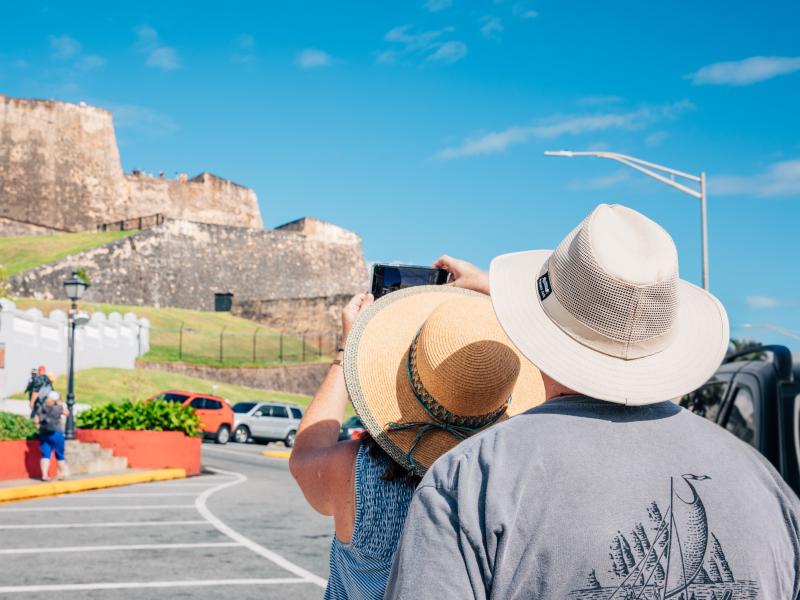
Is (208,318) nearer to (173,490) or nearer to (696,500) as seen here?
(173,490)

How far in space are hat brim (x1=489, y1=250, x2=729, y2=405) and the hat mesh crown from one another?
6 cm

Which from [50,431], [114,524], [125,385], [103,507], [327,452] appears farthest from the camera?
[125,385]

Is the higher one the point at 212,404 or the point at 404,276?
the point at 404,276

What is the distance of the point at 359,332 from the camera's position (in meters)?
2.49

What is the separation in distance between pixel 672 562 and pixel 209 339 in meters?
50.5

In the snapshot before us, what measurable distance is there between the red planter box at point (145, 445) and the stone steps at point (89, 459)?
1.47ft

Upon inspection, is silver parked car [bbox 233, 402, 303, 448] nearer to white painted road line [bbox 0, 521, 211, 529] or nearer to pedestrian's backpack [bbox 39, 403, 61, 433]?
pedestrian's backpack [bbox 39, 403, 61, 433]

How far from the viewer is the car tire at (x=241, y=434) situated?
30266mm

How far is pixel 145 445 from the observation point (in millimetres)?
18203

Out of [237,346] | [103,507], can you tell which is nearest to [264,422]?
[103,507]

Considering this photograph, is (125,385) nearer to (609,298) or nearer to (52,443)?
(52,443)

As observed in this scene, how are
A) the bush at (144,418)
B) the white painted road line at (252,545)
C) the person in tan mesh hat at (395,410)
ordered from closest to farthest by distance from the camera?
the person in tan mesh hat at (395,410), the white painted road line at (252,545), the bush at (144,418)

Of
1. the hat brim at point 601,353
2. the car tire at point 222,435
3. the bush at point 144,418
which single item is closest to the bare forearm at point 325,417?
the hat brim at point 601,353

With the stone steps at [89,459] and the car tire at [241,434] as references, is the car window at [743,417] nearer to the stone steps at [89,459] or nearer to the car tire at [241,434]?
the stone steps at [89,459]
